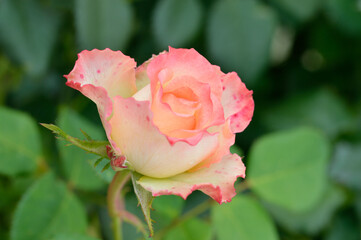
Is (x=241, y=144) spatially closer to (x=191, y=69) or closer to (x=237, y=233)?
(x=237, y=233)

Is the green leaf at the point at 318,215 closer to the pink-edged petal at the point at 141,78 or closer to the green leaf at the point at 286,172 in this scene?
the green leaf at the point at 286,172

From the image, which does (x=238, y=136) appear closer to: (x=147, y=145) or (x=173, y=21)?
(x=173, y=21)

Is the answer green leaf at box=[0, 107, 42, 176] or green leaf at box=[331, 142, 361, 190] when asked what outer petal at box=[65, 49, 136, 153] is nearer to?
green leaf at box=[0, 107, 42, 176]

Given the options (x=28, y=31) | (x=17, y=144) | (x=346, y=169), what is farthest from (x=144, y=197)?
(x=346, y=169)

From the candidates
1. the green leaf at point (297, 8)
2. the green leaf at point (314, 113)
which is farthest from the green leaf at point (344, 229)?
the green leaf at point (297, 8)

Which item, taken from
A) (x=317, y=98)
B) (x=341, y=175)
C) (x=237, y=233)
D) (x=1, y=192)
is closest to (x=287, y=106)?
(x=317, y=98)
